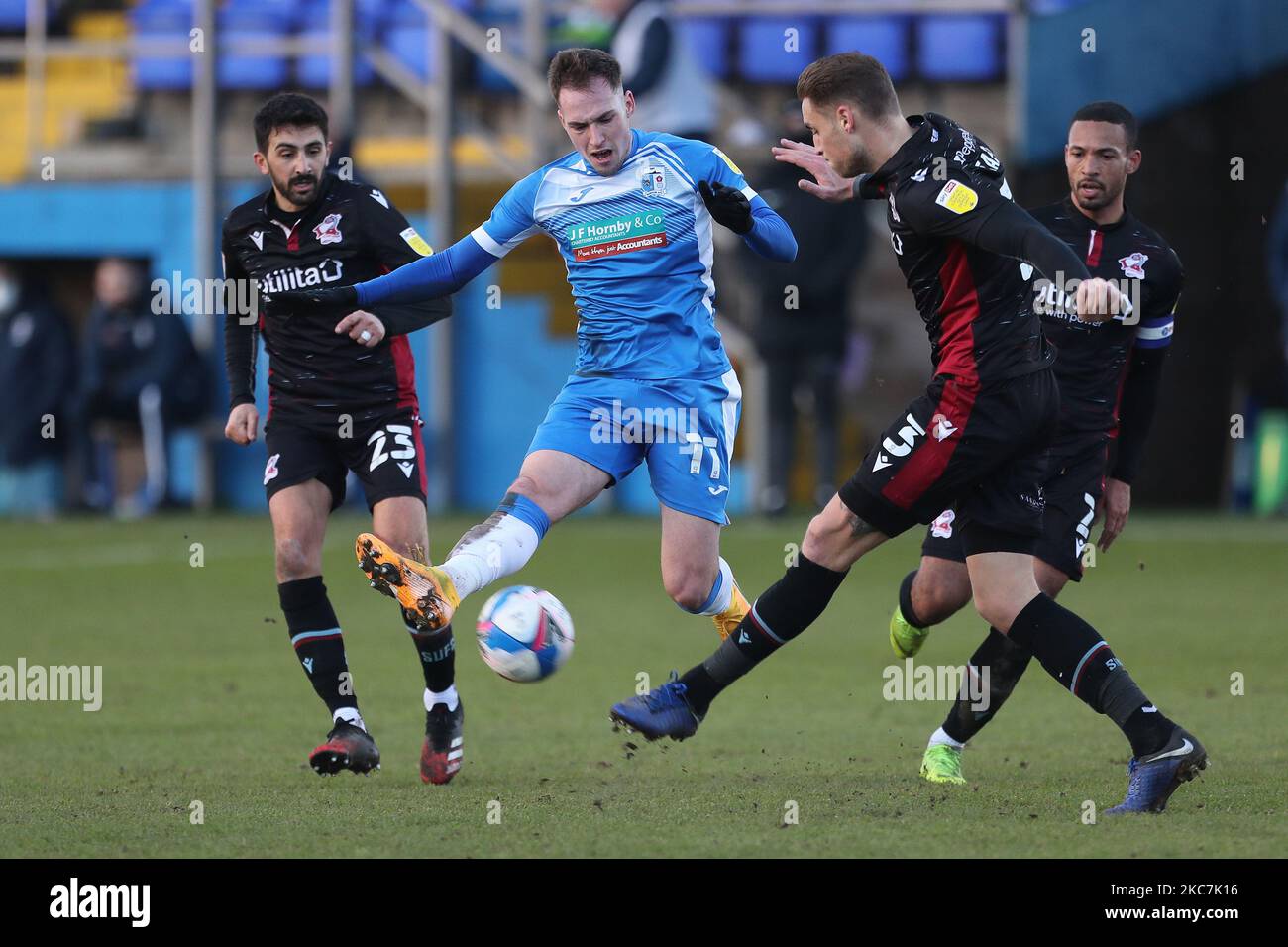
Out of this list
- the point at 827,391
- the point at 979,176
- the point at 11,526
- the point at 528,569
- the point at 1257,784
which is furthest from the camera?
the point at 11,526

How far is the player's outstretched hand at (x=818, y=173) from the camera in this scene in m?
6.05

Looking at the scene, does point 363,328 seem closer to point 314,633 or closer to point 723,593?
point 314,633

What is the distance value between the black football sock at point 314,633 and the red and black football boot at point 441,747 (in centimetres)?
33

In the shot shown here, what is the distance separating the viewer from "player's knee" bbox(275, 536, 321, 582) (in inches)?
260

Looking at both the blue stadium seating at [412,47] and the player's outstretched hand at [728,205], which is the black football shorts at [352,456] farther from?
the blue stadium seating at [412,47]

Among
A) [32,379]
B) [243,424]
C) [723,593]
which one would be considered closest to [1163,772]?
[723,593]

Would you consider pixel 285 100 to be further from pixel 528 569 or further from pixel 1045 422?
pixel 528 569

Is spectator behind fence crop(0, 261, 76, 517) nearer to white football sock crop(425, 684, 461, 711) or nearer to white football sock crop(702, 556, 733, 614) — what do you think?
white football sock crop(425, 684, 461, 711)

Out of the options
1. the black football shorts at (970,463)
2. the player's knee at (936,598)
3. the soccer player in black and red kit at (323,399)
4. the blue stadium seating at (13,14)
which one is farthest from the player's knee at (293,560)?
the blue stadium seating at (13,14)

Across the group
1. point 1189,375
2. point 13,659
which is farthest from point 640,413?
point 1189,375

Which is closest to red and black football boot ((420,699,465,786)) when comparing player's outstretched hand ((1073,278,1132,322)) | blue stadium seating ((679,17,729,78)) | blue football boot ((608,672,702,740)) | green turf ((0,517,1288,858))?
green turf ((0,517,1288,858))

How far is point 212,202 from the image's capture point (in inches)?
738

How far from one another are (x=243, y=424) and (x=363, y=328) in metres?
0.87
